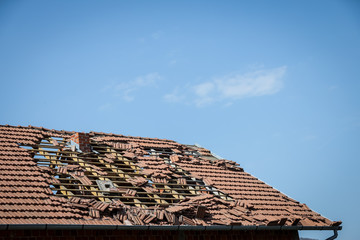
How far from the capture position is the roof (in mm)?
10344

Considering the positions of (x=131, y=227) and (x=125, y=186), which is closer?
(x=131, y=227)

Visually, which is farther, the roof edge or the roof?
the roof

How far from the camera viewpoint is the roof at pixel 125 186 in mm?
10344

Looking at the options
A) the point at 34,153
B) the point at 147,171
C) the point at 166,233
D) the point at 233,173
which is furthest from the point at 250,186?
the point at 34,153

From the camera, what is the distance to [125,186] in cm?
1277

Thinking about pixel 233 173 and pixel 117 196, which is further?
pixel 233 173

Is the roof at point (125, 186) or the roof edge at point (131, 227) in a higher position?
the roof at point (125, 186)

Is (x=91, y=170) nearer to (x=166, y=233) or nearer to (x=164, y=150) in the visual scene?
(x=166, y=233)

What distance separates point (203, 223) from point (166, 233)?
0.95m

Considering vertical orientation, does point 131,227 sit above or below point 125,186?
below

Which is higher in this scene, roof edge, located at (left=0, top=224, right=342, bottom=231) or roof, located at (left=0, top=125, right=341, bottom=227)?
roof, located at (left=0, top=125, right=341, bottom=227)

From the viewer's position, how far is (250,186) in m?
15.7

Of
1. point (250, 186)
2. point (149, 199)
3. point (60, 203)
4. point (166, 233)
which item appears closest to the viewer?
point (60, 203)

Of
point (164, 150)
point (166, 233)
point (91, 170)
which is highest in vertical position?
point (164, 150)
